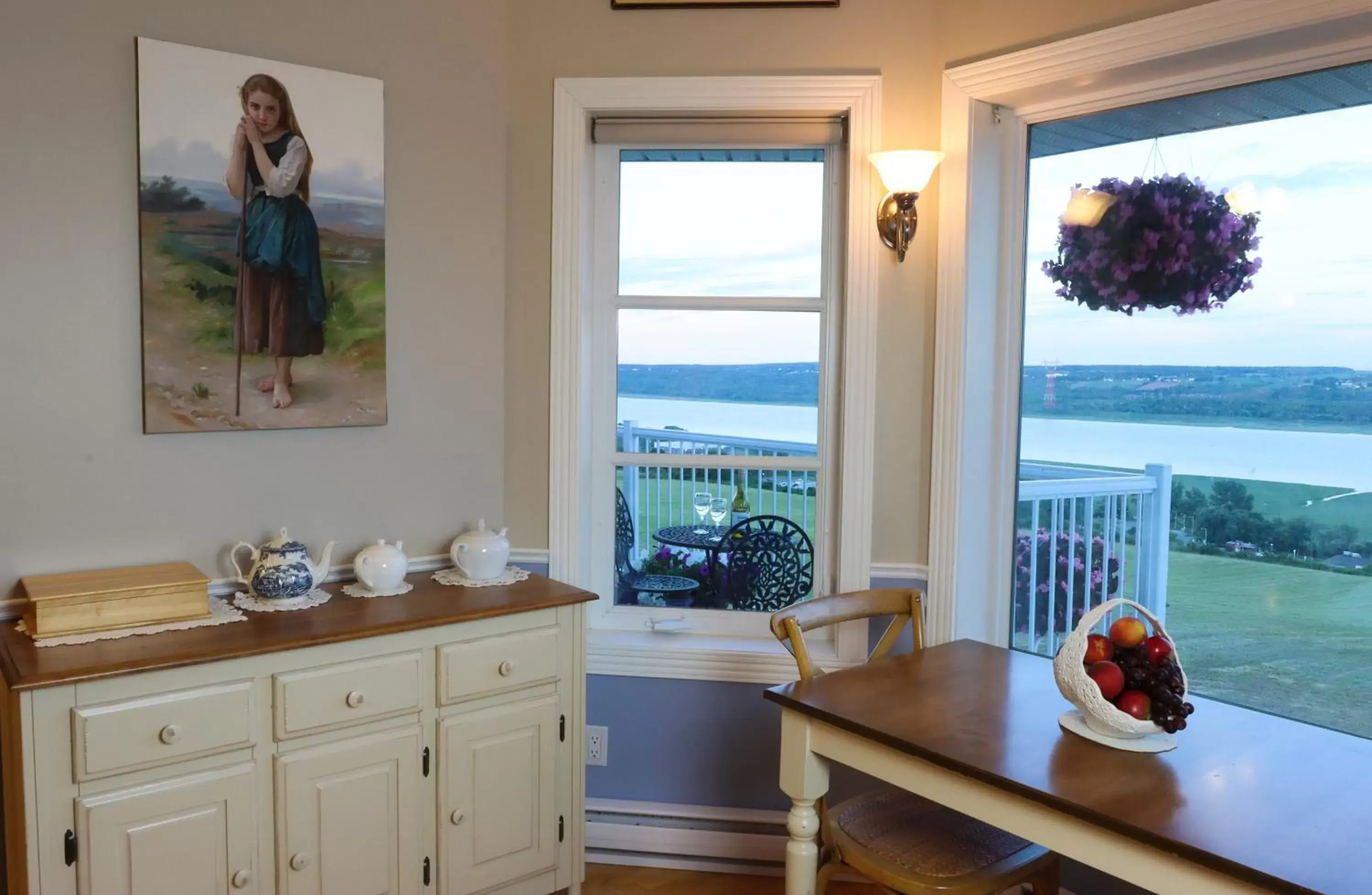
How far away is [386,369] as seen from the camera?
268cm

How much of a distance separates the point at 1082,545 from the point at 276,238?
7.10 ft

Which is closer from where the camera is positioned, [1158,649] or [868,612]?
[1158,649]

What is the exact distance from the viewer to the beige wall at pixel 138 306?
2.15 meters

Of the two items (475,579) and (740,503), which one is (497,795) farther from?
(740,503)

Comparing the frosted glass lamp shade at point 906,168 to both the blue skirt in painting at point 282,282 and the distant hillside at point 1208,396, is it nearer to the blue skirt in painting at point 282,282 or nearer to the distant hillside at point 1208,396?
the distant hillside at point 1208,396

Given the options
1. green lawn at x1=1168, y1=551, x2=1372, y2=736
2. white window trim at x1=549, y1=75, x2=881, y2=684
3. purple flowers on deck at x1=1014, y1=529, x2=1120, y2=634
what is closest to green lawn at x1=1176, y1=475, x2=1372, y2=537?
green lawn at x1=1168, y1=551, x2=1372, y2=736

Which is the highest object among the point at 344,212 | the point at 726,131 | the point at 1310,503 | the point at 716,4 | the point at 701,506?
the point at 716,4

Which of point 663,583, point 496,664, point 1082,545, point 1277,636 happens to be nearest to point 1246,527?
point 1277,636

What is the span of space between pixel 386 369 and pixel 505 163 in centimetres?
68

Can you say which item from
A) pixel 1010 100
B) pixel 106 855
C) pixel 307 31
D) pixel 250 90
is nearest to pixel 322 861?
pixel 106 855

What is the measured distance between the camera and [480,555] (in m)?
2.64

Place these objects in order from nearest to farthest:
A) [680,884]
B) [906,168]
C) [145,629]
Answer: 1. [145,629]
2. [906,168]
3. [680,884]

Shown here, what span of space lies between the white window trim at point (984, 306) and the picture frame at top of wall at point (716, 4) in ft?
1.40

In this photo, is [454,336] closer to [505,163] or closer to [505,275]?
[505,275]
